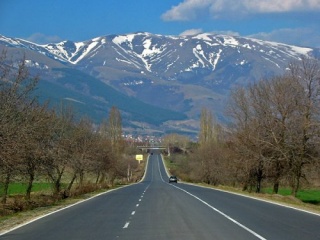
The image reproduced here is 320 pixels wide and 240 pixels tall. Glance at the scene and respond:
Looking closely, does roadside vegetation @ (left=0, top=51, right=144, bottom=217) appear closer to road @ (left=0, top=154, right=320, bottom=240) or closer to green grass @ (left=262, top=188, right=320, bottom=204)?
road @ (left=0, top=154, right=320, bottom=240)

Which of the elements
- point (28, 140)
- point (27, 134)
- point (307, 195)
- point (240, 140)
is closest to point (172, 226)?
point (27, 134)

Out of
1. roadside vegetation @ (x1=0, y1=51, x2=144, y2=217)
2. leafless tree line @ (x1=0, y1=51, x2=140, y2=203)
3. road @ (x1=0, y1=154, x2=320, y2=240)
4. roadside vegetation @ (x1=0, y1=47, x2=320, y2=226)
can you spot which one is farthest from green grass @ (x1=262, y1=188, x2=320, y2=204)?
road @ (x1=0, y1=154, x2=320, y2=240)

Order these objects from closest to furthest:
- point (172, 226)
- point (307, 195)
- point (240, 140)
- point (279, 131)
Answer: point (172, 226), point (279, 131), point (240, 140), point (307, 195)

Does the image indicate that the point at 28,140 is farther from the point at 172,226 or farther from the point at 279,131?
the point at 279,131

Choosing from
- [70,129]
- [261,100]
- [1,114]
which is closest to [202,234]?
[1,114]

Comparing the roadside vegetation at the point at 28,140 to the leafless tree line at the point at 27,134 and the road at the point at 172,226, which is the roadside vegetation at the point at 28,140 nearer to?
the leafless tree line at the point at 27,134

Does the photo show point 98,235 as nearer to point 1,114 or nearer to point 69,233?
point 69,233

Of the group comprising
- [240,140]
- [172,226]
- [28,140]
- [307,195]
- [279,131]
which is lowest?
[172,226]

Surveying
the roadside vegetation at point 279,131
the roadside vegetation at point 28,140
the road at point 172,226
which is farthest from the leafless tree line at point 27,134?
the roadside vegetation at point 279,131

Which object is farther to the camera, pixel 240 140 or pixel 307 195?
pixel 307 195

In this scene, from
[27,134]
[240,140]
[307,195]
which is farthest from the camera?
[307,195]

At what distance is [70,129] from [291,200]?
676 inches

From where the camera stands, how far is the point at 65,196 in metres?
40.8

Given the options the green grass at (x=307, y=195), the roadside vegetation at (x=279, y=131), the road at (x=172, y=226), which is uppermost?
the roadside vegetation at (x=279, y=131)
